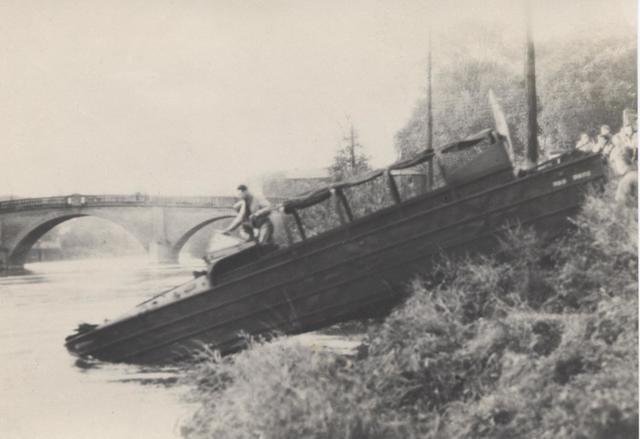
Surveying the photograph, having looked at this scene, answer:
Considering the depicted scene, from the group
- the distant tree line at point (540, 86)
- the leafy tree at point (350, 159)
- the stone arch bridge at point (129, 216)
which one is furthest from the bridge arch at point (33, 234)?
the distant tree line at point (540, 86)

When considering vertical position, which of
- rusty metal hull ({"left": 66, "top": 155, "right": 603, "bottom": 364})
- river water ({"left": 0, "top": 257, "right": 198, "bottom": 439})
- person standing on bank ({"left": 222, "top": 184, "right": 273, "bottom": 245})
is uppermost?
person standing on bank ({"left": 222, "top": 184, "right": 273, "bottom": 245})

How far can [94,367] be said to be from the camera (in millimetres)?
5621

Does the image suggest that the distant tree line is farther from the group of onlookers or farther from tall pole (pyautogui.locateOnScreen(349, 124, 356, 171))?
tall pole (pyautogui.locateOnScreen(349, 124, 356, 171))

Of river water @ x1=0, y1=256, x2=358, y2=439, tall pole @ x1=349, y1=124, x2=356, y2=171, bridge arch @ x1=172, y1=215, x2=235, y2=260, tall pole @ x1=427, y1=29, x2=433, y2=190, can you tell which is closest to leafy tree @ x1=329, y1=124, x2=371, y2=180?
tall pole @ x1=349, y1=124, x2=356, y2=171

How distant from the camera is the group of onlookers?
4.71 metres

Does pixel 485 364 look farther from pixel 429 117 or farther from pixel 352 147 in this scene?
pixel 429 117

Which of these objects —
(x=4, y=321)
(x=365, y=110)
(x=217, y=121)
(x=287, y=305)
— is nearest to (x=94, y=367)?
(x=4, y=321)

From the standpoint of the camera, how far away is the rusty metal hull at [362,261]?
4.85 m

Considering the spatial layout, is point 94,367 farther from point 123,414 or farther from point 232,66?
point 232,66

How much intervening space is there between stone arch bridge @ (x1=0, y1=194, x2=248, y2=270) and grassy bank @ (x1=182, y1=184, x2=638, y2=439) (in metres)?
2.72

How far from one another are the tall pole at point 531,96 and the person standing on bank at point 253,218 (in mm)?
2919

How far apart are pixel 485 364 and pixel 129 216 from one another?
6044 mm

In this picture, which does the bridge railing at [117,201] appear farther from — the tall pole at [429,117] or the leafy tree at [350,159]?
the tall pole at [429,117]

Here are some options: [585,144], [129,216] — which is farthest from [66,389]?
[585,144]
